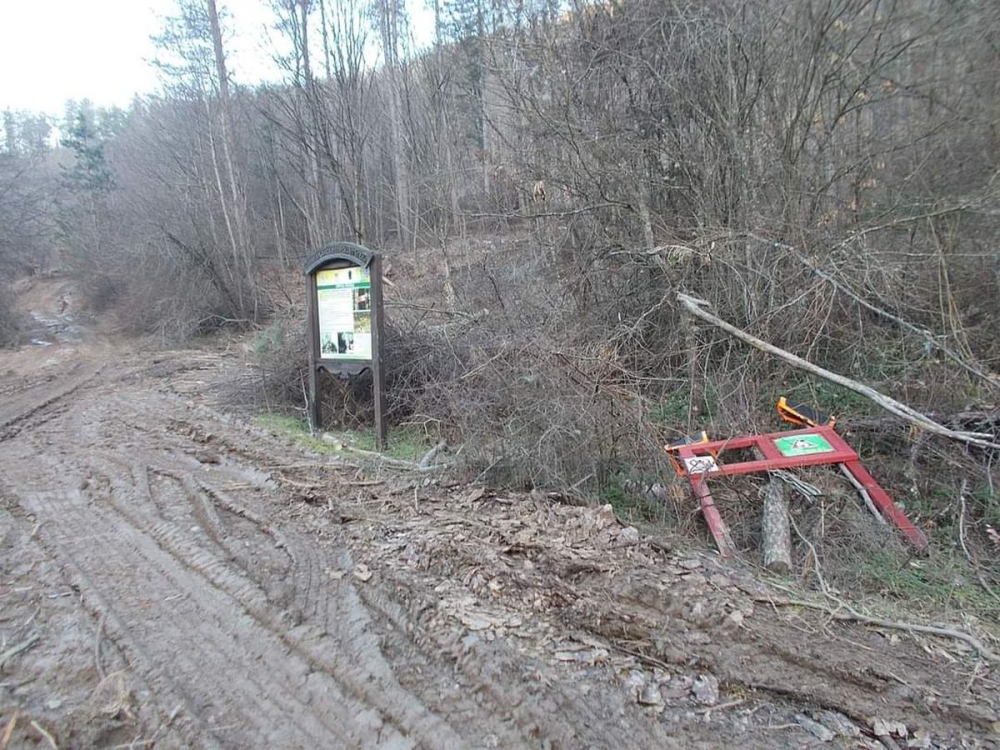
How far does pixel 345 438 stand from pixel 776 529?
4777 millimetres

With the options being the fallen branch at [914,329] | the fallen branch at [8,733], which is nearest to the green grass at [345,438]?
the fallen branch at [8,733]

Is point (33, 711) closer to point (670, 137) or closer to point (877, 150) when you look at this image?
point (670, 137)

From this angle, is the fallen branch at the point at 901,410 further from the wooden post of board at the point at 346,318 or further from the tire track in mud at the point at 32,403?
the tire track in mud at the point at 32,403

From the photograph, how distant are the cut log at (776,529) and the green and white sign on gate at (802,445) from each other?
37cm

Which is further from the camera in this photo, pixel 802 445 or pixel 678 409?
pixel 678 409

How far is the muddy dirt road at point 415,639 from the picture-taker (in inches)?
86.8

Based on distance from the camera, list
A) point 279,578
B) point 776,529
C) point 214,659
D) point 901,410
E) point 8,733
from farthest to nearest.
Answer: point 901,410
point 776,529
point 279,578
point 214,659
point 8,733

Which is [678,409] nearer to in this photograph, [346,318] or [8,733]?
[346,318]

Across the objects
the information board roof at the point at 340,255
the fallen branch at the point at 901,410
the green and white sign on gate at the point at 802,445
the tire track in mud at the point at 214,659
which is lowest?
the tire track in mud at the point at 214,659

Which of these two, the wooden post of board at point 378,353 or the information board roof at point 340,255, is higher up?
the information board roof at point 340,255

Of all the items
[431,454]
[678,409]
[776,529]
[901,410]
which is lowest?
[776,529]

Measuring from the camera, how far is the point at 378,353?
659 centimetres

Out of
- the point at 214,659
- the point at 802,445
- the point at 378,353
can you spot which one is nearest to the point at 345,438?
the point at 378,353

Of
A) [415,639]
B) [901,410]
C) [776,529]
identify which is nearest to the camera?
[415,639]
